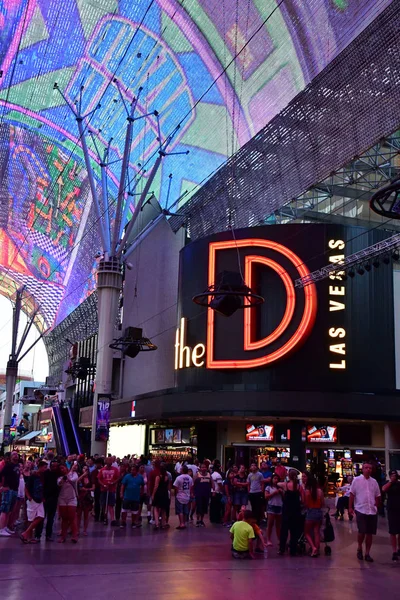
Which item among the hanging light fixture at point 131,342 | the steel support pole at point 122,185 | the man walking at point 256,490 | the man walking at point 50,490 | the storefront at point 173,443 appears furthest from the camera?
the storefront at point 173,443

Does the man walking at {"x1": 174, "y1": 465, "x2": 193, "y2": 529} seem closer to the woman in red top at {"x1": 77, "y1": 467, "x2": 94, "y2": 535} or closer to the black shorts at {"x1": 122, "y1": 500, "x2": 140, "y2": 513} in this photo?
the black shorts at {"x1": 122, "y1": 500, "x2": 140, "y2": 513}

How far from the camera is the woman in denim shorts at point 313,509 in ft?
40.0

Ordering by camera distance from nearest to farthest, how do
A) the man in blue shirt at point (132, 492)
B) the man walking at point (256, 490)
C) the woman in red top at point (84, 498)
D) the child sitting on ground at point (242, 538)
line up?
the child sitting on ground at point (242, 538), the woman in red top at point (84, 498), the man walking at point (256, 490), the man in blue shirt at point (132, 492)

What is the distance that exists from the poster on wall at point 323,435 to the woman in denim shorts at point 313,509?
19.4 m

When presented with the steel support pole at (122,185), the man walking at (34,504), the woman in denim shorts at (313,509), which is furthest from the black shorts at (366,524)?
the steel support pole at (122,185)

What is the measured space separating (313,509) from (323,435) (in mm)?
19686

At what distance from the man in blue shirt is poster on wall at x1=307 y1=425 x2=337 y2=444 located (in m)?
16.4

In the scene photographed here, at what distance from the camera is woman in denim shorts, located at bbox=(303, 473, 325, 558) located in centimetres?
1220

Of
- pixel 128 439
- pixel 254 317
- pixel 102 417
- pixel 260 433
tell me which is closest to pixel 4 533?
pixel 102 417

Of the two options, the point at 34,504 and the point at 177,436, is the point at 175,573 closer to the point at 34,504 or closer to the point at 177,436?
the point at 34,504

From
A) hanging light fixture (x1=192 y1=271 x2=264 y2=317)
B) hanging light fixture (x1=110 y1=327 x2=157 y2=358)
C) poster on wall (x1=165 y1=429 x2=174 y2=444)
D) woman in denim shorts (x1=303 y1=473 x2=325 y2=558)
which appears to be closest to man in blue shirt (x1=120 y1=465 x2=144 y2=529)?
woman in denim shorts (x1=303 y1=473 x2=325 y2=558)

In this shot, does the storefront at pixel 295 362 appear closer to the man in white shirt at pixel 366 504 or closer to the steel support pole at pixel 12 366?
the man in white shirt at pixel 366 504

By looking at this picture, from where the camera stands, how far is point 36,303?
3782 inches

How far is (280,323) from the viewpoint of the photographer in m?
30.9
